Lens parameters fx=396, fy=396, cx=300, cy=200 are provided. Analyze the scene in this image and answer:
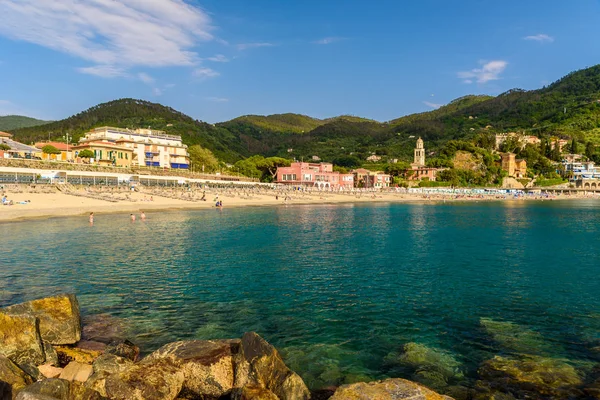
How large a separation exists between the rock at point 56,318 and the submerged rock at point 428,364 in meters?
7.74

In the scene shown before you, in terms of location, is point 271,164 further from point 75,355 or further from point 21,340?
point 21,340

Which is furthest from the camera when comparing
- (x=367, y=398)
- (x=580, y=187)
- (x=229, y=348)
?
(x=580, y=187)

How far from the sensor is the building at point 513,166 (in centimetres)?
13312

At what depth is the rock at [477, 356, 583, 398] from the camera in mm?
7762

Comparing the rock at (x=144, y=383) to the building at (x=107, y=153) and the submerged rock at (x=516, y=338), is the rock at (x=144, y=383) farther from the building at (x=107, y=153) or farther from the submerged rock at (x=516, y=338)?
the building at (x=107, y=153)

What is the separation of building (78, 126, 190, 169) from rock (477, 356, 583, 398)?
262 feet

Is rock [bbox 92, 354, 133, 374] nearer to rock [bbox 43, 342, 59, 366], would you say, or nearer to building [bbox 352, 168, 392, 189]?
rock [bbox 43, 342, 59, 366]

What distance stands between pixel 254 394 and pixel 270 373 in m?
0.78

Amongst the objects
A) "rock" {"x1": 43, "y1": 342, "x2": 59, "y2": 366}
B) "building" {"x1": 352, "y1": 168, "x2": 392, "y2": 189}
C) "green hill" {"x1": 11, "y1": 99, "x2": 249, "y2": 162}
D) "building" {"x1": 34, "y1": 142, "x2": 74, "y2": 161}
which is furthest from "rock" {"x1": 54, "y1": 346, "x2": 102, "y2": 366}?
"green hill" {"x1": 11, "y1": 99, "x2": 249, "y2": 162}

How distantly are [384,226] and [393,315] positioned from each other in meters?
26.2

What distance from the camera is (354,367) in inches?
352

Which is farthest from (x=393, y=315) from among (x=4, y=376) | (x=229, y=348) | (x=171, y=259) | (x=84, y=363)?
(x=171, y=259)

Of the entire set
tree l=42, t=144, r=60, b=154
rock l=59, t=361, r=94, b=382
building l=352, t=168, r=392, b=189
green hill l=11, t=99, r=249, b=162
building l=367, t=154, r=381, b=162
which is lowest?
rock l=59, t=361, r=94, b=382

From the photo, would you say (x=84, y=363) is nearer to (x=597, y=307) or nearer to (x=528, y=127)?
(x=597, y=307)
